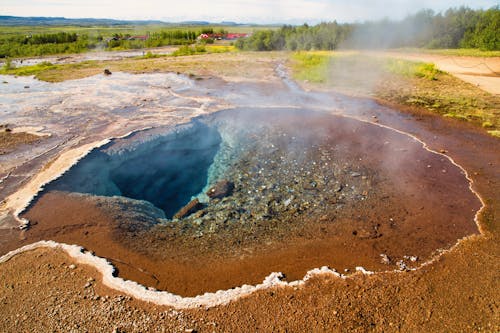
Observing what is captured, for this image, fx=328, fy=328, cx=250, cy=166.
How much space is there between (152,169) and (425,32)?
33038 millimetres

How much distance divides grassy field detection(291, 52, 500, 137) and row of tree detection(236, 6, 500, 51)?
231 inches

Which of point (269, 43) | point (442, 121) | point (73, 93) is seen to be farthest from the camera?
point (269, 43)

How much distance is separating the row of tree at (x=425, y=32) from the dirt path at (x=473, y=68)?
13.8ft

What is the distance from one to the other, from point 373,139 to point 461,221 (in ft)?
16.9

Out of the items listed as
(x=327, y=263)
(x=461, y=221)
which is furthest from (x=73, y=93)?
(x=461, y=221)

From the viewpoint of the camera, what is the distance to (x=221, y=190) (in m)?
8.65

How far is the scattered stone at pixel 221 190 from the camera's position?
8539 mm

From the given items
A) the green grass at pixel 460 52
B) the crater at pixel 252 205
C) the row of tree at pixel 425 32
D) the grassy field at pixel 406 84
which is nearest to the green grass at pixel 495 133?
the grassy field at pixel 406 84

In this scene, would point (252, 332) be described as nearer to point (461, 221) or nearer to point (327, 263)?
point (327, 263)

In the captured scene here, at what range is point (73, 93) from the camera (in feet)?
60.0

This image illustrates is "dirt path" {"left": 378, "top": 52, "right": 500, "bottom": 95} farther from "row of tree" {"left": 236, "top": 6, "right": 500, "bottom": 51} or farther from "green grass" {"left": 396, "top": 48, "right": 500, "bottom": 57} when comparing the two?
"row of tree" {"left": 236, "top": 6, "right": 500, "bottom": 51}

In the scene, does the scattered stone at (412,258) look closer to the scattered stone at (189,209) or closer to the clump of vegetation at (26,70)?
the scattered stone at (189,209)

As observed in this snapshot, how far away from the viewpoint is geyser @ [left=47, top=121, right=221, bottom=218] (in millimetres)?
8711

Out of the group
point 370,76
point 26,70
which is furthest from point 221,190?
point 26,70
